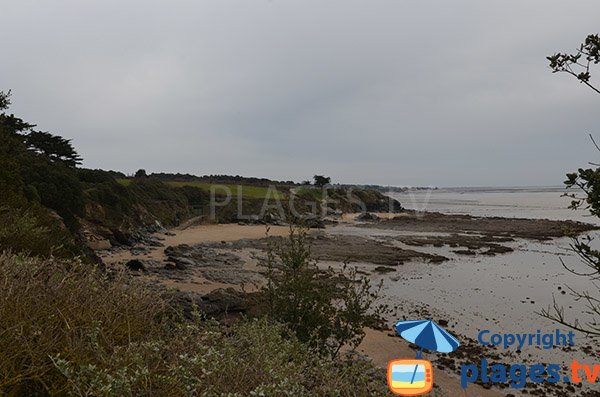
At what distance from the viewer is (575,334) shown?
13.4m

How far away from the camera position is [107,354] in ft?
10.1

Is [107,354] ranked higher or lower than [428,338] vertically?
higher

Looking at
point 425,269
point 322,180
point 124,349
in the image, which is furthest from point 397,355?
point 322,180

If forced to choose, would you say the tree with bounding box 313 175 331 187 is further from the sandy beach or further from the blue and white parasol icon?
the blue and white parasol icon

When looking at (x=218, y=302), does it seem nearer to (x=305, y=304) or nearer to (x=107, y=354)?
(x=305, y=304)

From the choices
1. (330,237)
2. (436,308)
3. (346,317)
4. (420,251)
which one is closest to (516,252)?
(420,251)

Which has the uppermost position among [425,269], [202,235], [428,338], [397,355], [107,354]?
[107,354]

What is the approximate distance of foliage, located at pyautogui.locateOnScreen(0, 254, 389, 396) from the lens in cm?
259

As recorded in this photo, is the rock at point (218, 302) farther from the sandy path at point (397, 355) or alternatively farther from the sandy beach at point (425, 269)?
the sandy path at point (397, 355)

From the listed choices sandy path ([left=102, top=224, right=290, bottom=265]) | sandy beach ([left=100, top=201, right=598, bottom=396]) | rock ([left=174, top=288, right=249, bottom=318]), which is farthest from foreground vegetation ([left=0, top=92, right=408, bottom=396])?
sandy path ([left=102, top=224, right=290, bottom=265])

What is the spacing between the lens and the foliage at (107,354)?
2.59 metres

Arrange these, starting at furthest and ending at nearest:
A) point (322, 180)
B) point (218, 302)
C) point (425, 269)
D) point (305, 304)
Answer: point (322, 180) → point (425, 269) → point (218, 302) → point (305, 304)

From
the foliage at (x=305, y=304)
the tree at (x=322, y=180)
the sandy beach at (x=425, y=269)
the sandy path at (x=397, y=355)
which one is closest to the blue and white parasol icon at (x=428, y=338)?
the foliage at (x=305, y=304)

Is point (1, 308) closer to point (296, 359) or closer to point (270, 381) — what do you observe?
point (270, 381)
